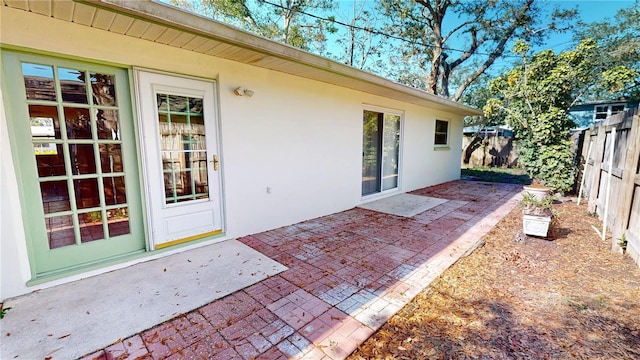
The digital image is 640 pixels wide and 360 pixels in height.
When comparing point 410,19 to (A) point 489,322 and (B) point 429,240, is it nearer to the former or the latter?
(B) point 429,240

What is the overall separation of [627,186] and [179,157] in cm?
568

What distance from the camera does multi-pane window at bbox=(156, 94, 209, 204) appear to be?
3.32 metres

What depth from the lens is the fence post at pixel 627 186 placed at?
11.0 ft

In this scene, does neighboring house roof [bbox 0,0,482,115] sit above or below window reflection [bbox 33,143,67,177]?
above

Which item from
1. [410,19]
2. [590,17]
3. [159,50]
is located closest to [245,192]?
[159,50]

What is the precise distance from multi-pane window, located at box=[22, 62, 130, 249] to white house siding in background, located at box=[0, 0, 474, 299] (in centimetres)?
15

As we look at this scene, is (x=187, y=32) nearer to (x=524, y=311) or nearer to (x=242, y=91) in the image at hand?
(x=242, y=91)

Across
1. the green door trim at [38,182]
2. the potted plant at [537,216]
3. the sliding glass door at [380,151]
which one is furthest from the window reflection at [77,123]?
the potted plant at [537,216]

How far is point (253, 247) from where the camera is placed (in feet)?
12.2

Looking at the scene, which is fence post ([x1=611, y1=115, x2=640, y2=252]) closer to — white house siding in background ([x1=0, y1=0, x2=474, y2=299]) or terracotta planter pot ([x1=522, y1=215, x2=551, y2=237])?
terracotta planter pot ([x1=522, y1=215, x2=551, y2=237])

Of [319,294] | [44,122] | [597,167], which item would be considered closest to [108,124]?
[44,122]

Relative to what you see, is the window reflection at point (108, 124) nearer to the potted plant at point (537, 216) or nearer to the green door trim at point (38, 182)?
the green door trim at point (38, 182)

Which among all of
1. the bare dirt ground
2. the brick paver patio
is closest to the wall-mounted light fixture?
the brick paver patio

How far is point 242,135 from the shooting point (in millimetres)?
3910
